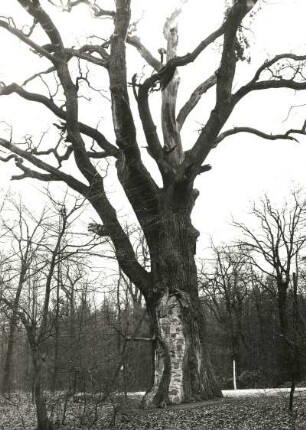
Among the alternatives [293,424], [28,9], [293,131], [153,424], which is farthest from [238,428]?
[28,9]

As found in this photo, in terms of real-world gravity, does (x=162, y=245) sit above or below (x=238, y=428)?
above

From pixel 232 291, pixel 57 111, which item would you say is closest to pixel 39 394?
pixel 57 111

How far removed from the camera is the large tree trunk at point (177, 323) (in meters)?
9.75

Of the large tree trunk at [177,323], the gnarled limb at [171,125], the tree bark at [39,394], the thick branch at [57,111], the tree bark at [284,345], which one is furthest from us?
the tree bark at [284,345]

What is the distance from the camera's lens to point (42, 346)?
28.3 feet

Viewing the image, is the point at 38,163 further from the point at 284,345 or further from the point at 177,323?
the point at 284,345

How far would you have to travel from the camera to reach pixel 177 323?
10211 mm

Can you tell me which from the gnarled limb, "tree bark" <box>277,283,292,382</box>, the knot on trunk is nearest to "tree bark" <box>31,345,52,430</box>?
the knot on trunk

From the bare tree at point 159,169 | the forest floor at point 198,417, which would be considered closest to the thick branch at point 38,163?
the bare tree at point 159,169

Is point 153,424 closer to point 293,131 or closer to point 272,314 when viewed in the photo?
point 293,131

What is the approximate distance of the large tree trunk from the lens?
32.0 feet

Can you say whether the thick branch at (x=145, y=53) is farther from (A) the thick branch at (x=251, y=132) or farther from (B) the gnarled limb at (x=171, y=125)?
(A) the thick branch at (x=251, y=132)

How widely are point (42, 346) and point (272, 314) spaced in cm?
3079

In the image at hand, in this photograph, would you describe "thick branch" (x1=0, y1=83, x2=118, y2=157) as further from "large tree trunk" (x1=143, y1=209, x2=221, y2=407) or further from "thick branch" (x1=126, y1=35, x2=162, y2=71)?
"thick branch" (x1=126, y1=35, x2=162, y2=71)
